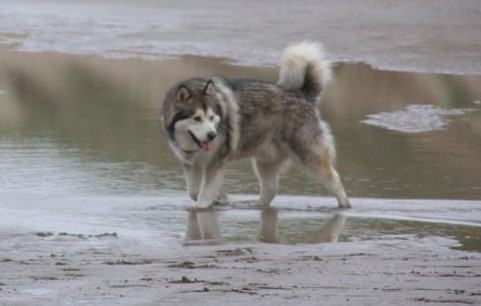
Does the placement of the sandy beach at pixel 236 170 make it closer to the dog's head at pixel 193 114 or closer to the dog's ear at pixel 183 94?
the dog's head at pixel 193 114

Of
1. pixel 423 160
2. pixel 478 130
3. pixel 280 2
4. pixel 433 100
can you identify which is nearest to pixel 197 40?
pixel 280 2

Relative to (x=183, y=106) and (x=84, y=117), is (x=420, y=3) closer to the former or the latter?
(x=84, y=117)

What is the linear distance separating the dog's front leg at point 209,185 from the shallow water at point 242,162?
20 centimetres

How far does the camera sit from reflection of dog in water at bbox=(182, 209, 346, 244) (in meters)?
9.50

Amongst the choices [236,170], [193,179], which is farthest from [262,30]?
[193,179]

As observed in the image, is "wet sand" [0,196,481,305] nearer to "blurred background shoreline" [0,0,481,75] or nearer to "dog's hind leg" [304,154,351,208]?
"dog's hind leg" [304,154,351,208]

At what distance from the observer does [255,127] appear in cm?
1139

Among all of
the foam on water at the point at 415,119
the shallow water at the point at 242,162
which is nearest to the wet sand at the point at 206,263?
the shallow water at the point at 242,162

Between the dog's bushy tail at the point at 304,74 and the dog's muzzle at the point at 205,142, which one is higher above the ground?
the dog's bushy tail at the point at 304,74

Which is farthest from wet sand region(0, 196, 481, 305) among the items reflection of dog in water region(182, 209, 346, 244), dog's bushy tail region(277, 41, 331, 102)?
dog's bushy tail region(277, 41, 331, 102)

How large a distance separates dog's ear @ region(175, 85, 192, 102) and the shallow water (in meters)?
0.93

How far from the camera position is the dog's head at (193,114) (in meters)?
11.0

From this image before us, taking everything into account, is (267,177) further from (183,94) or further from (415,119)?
(415,119)

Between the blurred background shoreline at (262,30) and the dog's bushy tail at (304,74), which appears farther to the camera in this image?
the blurred background shoreline at (262,30)
